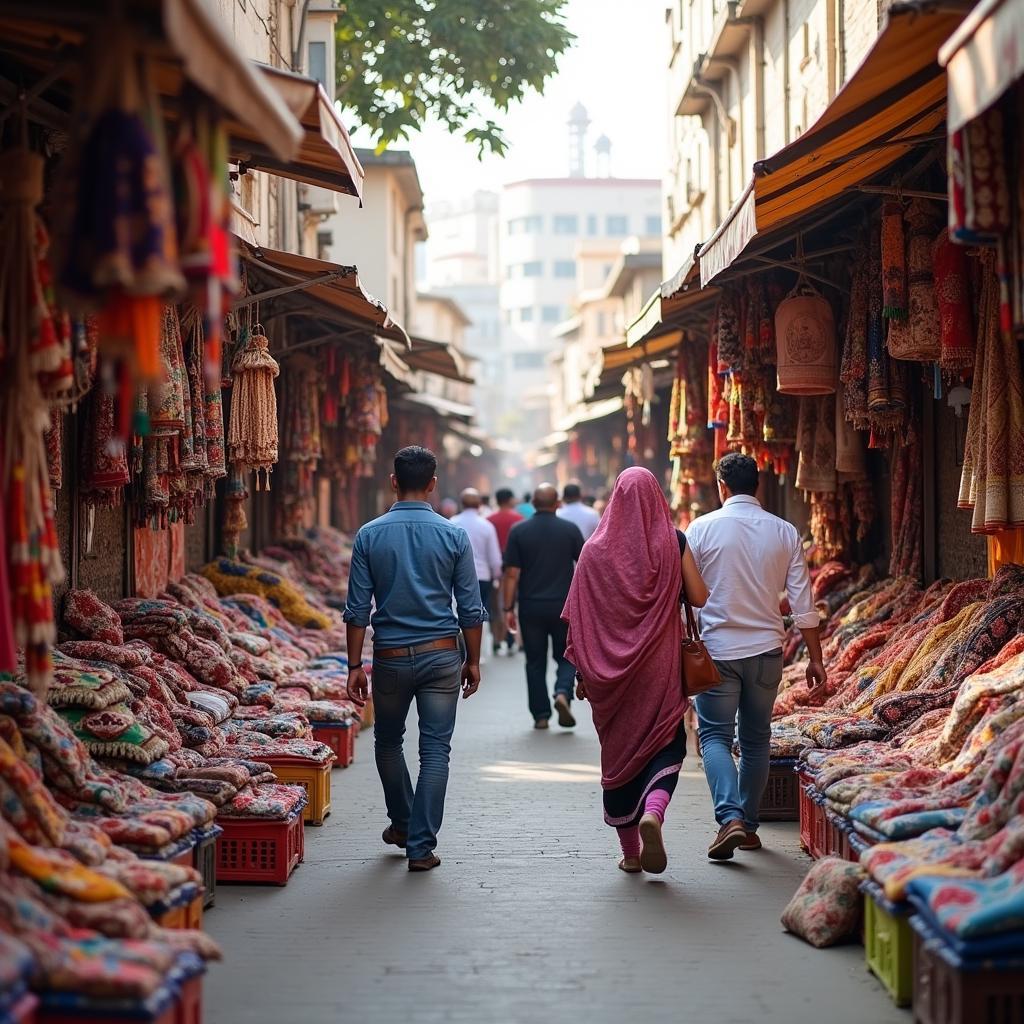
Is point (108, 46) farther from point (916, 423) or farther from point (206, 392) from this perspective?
point (916, 423)

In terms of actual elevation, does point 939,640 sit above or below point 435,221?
below

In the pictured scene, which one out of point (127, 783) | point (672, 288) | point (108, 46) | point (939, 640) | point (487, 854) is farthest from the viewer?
point (672, 288)

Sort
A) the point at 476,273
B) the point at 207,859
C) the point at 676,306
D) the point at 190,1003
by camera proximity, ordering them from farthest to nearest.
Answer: the point at 476,273 < the point at 676,306 < the point at 207,859 < the point at 190,1003

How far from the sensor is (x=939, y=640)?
853cm

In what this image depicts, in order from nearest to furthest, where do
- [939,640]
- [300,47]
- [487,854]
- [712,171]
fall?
[487,854], [939,640], [300,47], [712,171]

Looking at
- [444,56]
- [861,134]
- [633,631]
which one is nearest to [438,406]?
[444,56]

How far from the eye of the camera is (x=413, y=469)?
7.88m

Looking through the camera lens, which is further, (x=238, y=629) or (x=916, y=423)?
(x=238, y=629)

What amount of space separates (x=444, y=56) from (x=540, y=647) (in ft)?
37.1

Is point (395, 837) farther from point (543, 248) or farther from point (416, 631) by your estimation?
point (543, 248)

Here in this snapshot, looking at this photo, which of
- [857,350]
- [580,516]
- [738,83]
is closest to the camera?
[857,350]

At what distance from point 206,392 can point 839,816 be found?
4981 mm

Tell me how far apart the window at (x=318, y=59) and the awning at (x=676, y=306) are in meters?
6.44

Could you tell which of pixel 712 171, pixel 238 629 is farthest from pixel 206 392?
pixel 712 171
